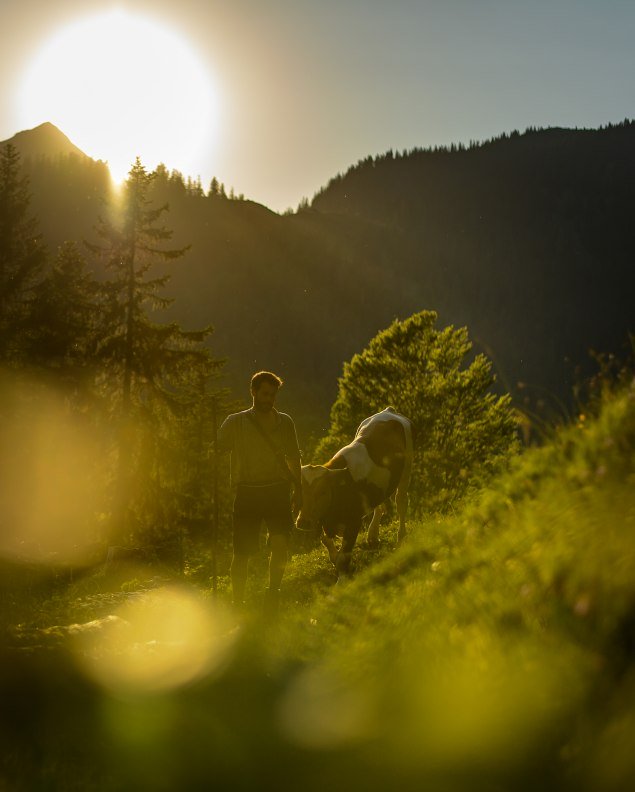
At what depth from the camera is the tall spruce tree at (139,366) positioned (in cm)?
2189

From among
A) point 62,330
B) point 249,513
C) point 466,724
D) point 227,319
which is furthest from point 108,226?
point 227,319

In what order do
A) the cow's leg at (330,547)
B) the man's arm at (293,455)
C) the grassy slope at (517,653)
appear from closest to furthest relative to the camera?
the grassy slope at (517,653)
the man's arm at (293,455)
the cow's leg at (330,547)

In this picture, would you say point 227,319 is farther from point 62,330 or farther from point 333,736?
point 333,736

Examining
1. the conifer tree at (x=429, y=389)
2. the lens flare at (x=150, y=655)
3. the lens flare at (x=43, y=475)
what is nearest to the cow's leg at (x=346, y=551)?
the lens flare at (x=150, y=655)

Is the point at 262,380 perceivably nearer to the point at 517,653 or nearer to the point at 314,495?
the point at 314,495

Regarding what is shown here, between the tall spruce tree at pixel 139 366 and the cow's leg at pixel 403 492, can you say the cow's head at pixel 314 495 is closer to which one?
the cow's leg at pixel 403 492

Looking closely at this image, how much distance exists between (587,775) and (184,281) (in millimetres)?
193180

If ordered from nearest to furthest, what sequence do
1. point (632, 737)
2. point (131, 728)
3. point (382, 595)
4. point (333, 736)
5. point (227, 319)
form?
point (632, 737) → point (333, 736) → point (131, 728) → point (382, 595) → point (227, 319)

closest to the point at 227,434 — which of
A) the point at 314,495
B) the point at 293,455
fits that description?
the point at 293,455

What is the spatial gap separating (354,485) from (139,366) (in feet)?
44.9

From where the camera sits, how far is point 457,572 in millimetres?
4555

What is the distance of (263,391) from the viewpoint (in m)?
8.16

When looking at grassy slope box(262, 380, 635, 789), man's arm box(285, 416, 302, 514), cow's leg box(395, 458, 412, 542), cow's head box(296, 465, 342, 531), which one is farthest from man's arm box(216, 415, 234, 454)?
cow's leg box(395, 458, 412, 542)

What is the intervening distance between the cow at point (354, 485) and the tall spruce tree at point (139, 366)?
11.1 m
